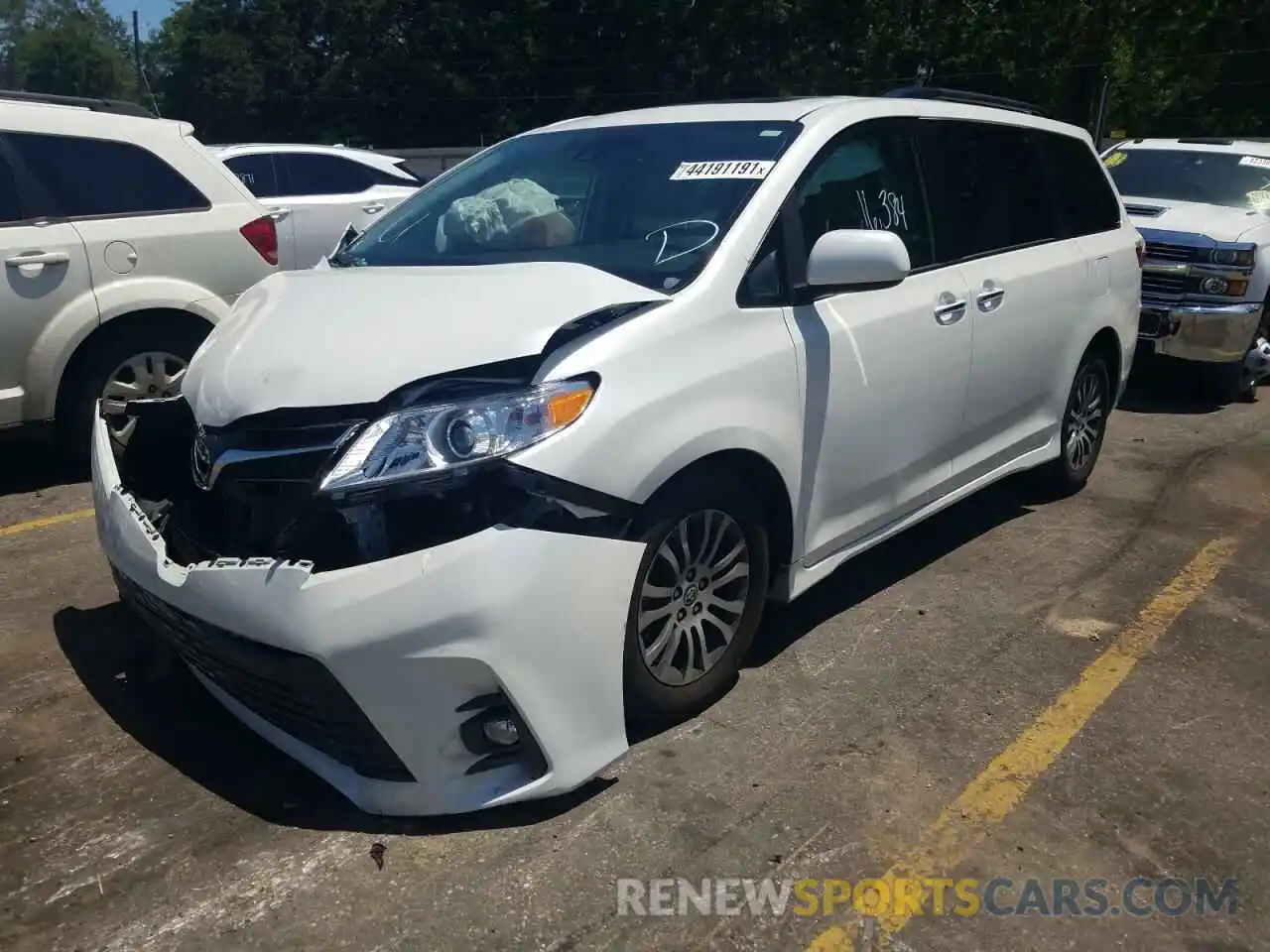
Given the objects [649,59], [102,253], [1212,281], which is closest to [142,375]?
[102,253]

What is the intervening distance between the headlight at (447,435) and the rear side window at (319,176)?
8.42 m

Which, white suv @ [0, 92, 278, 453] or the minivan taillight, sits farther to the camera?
the minivan taillight

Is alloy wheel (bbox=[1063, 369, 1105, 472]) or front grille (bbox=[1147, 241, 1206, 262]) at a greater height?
front grille (bbox=[1147, 241, 1206, 262])

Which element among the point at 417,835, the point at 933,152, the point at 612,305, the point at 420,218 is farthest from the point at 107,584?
the point at 933,152

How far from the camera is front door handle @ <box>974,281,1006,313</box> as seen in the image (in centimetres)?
440

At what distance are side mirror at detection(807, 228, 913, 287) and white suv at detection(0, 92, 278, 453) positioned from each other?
3581 mm

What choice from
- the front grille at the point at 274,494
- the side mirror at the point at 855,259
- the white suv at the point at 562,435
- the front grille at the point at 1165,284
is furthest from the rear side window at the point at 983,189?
the front grille at the point at 1165,284

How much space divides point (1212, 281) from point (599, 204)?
18.9 feet

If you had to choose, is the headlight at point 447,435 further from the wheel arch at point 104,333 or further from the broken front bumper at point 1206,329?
the broken front bumper at point 1206,329

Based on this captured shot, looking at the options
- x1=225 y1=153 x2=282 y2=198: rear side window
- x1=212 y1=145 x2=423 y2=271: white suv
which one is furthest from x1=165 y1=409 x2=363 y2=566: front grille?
x1=225 y1=153 x2=282 y2=198: rear side window

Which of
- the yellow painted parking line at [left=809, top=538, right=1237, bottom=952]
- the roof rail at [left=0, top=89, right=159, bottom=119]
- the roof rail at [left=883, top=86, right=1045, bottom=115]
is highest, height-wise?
the roof rail at [left=0, top=89, right=159, bottom=119]

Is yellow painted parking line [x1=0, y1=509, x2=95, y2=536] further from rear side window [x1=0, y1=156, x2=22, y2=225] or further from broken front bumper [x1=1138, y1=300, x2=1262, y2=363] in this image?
broken front bumper [x1=1138, y1=300, x2=1262, y2=363]

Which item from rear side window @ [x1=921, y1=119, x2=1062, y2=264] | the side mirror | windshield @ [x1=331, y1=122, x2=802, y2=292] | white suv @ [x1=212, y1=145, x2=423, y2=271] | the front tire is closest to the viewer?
the front tire

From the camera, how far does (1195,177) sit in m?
9.15
